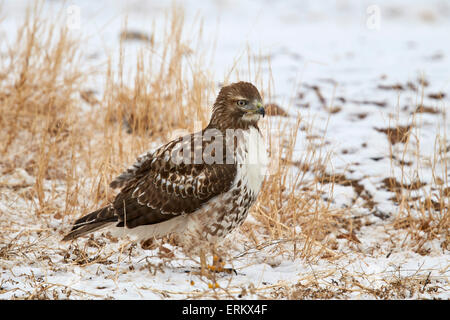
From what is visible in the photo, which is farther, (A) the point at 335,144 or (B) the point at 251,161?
(A) the point at 335,144

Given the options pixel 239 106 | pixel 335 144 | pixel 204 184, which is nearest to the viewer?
pixel 204 184

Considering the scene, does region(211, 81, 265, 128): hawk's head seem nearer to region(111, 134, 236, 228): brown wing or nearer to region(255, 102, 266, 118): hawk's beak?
region(255, 102, 266, 118): hawk's beak

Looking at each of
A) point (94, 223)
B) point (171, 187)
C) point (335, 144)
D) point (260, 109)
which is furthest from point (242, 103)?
point (335, 144)

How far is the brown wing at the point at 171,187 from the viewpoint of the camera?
392cm

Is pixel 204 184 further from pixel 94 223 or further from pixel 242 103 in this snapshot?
pixel 94 223

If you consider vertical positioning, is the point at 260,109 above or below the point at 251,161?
above

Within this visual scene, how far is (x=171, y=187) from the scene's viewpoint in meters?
4.08

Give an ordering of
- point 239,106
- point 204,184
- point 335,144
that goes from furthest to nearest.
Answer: point 335,144 → point 239,106 → point 204,184

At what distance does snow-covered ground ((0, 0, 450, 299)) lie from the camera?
Answer: 393 cm

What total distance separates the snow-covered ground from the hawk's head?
0.81m

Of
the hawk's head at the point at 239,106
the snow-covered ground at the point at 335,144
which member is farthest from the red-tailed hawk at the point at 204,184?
the snow-covered ground at the point at 335,144

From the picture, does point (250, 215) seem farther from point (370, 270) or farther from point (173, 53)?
point (173, 53)

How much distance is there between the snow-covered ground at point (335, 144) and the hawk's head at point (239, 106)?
0.81 m

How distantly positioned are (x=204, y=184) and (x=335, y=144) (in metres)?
2.97
